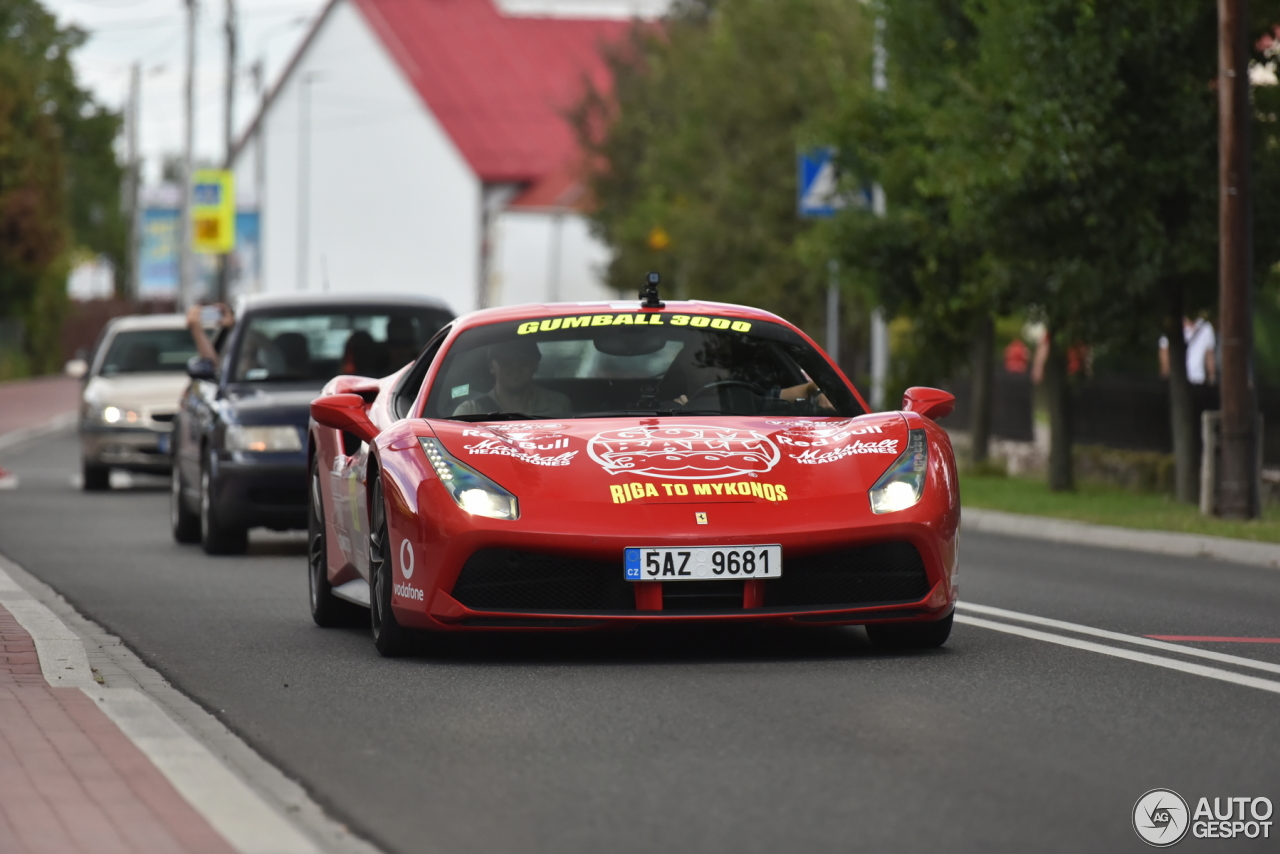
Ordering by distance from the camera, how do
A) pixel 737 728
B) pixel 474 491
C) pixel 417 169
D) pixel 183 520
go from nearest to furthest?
pixel 737 728, pixel 474 491, pixel 183 520, pixel 417 169

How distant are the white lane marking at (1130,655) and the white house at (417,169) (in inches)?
3323

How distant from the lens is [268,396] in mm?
15602

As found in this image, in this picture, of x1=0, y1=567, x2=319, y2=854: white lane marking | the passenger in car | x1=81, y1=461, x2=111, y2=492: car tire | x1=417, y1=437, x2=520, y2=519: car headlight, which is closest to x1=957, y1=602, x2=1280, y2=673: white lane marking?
x1=417, y1=437, x2=520, y2=519: car headlight

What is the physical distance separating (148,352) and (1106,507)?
10.4 metres

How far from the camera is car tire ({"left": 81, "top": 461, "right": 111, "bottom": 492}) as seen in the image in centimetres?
2359

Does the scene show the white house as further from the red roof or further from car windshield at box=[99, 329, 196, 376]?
car windshield at box=[99, 329, 196, 376]

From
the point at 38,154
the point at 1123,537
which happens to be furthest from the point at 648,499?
the point at 38,154

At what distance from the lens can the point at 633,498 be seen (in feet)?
28.9

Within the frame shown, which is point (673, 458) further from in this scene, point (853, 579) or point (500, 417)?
point (500, 417)

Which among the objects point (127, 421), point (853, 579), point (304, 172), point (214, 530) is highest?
point (304, 172)

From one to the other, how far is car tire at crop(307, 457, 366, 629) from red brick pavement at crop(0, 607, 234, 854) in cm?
272

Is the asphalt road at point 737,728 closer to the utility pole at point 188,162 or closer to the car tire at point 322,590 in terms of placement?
the car tire at point 322,590

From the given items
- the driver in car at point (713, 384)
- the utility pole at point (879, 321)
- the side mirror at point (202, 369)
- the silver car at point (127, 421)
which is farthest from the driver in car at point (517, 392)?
the utility pole at point (879, 321)

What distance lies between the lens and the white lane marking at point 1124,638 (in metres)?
9.27
